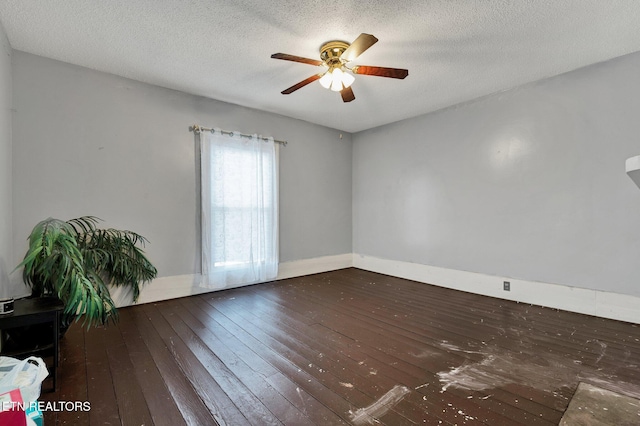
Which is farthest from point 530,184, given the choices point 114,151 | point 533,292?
point 114,151

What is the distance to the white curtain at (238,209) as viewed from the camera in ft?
12.0

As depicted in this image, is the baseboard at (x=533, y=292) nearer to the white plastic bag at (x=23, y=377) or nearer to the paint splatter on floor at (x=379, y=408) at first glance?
the paint splatter on floor at (x=379, y=408)

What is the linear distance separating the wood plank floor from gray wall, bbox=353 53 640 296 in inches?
24.3

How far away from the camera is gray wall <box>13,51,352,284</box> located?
271 centimetres

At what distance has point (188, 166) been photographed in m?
3.62

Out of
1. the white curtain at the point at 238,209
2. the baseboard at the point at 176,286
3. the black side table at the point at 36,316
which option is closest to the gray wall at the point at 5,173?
the black side table at the point at 36,316

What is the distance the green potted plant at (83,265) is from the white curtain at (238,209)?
0.77 meters

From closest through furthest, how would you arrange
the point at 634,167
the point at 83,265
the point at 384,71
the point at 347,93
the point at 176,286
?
1. the point at 634,167
2. the point at 83,265
3. the point at 384,71
4. the point at 347,93
5. the point at 176,286

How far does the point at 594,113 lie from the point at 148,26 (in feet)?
13.8

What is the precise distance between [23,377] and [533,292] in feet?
14.1

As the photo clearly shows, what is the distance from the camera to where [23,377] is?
54.6 inches

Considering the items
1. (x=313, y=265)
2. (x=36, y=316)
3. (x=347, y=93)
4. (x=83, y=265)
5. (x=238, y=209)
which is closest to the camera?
(x=36, y=316)

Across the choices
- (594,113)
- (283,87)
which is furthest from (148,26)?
(594,113)

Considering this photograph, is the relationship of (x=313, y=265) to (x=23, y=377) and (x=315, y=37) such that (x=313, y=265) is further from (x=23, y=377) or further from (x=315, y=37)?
(x=23, y=377)
